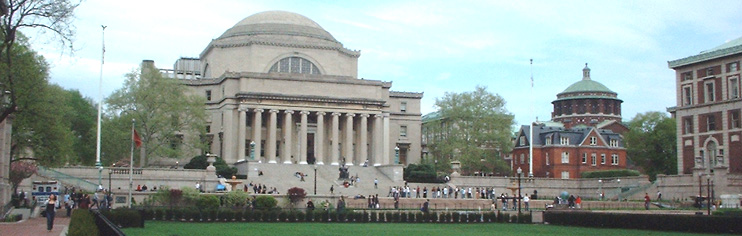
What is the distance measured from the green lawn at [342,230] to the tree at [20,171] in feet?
58.7

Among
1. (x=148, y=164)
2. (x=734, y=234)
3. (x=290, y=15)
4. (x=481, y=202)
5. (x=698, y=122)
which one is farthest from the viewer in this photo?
(x=290, y=15)

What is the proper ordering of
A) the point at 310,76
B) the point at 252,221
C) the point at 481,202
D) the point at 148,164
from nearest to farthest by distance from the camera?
the point at 252,221 → the point at 481,202 → the point at 148,164 → the point at 310,76

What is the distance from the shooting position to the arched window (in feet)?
310

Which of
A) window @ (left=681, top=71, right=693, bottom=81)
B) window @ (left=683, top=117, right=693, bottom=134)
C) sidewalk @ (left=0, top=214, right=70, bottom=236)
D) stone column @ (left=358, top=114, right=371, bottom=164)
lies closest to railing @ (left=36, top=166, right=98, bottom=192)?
sidewalk @ (left=0, top=214, right=70, bottom=236)

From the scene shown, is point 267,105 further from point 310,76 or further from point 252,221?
point 252,221

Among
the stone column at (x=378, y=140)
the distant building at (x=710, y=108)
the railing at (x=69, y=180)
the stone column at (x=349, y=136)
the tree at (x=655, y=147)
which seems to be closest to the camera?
the railing at (x=69, y=180)

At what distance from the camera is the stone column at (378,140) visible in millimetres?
90331

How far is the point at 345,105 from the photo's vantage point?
90.3m

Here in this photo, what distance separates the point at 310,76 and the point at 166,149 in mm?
18369

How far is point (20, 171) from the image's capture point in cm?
5791

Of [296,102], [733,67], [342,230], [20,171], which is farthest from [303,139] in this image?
[342,230]

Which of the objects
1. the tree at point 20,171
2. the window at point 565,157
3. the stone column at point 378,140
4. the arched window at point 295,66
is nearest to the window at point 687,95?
the window at point 565,157

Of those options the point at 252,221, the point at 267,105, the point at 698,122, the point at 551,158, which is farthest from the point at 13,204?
the point at 551,158

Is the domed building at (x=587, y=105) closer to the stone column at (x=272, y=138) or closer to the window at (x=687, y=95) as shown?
the window at (x=687, y=95)
